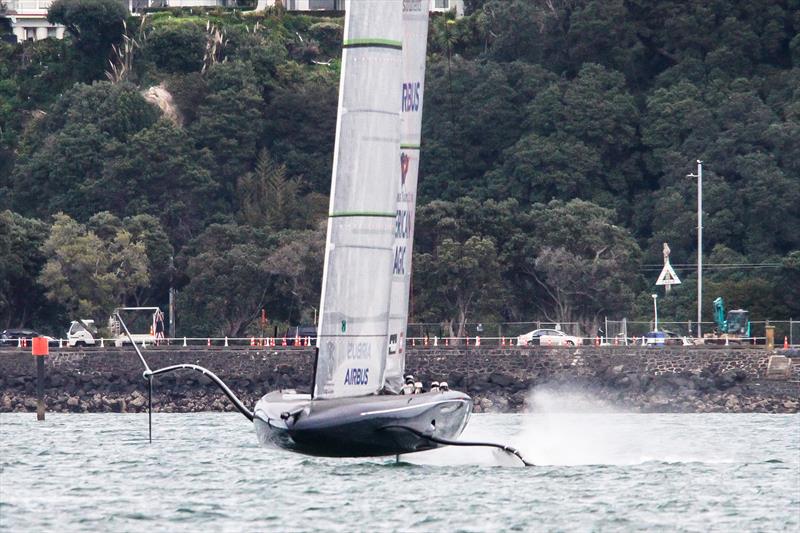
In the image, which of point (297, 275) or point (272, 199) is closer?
point (297, 275)

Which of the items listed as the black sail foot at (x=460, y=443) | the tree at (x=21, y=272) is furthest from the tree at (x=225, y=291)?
the black sail foot at (x=460, y=443)

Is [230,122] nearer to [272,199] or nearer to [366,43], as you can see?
[272,199]

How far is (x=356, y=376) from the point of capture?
34.2 m

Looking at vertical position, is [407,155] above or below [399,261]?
above

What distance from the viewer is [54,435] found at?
48250mm

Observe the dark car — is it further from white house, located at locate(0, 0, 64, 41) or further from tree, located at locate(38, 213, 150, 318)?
white house, located at locate(0, 0, 64, 41)

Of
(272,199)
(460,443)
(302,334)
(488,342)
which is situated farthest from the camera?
(272,199)

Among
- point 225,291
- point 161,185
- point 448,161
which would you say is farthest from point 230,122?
point 225,291

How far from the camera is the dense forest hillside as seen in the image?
79.9 meters

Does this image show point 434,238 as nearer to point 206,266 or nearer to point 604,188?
point 206,266

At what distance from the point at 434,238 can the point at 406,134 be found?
43.2m

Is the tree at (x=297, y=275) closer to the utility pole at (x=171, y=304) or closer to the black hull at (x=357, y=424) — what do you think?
the utility pole at (x=171, y=304)

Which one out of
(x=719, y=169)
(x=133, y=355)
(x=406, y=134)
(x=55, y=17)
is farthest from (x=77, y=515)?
(x=55, y=17)

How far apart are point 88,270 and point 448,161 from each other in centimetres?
2627
